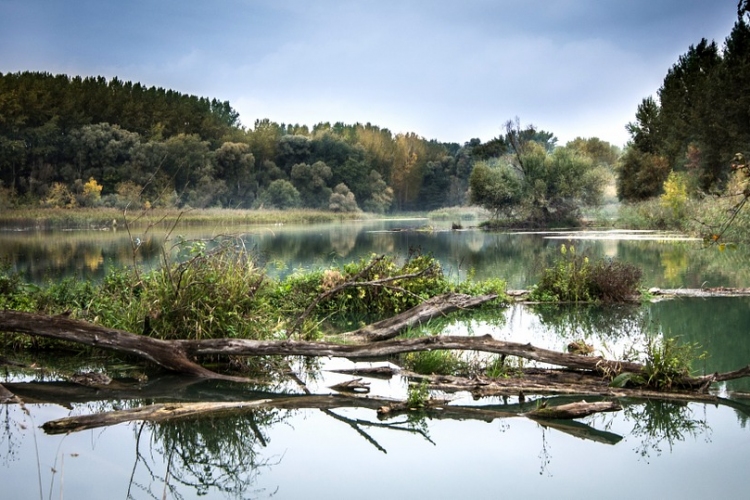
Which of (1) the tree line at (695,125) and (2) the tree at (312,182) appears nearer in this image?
(1) the tree line at (695,125)

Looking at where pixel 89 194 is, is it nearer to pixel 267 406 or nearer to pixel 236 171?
pixel 236 171

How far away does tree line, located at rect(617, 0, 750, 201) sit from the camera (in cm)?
3406

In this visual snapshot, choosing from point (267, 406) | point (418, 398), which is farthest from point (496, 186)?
point (267, 406)

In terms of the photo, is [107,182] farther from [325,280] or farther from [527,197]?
[325,280]

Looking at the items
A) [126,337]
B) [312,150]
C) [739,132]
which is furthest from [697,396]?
[312,150]

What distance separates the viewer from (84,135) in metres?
48.3

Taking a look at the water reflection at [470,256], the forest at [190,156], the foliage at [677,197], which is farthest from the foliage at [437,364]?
the foliage at [677,197]

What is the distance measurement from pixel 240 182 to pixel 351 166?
16013 millimetres

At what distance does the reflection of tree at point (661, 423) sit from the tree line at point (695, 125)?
2466 centimetres

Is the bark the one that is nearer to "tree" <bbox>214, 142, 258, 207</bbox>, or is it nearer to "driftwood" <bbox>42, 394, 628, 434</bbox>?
"driftwood" <bbox>42, 394, 628, 434</bbox>

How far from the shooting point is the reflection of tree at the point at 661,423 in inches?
214

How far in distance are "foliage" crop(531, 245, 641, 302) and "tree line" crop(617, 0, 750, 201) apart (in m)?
17.7

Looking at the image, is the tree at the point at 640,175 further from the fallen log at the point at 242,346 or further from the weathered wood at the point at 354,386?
the weathered wood at the point at 354,386

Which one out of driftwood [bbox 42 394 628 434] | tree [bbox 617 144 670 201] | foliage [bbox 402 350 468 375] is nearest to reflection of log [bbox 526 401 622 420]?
driftwood [bbox 42 394 628 434]
